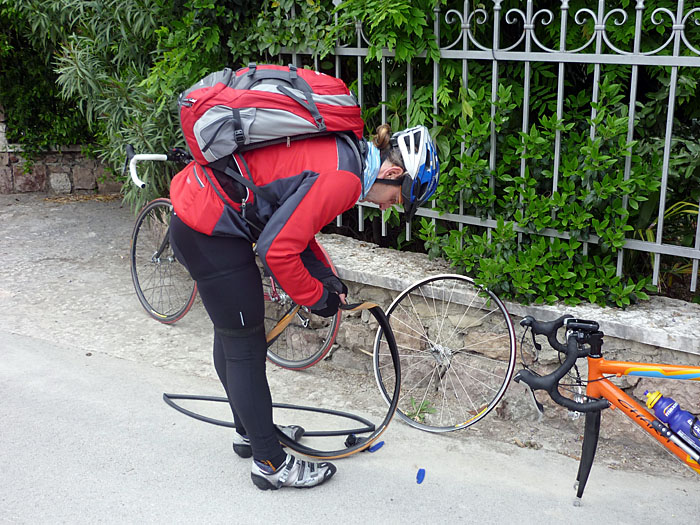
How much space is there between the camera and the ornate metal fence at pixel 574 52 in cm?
320

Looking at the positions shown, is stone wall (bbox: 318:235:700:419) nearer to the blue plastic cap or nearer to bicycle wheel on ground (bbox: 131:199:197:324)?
the blue plastic cap

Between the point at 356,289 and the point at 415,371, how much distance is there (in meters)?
0.56

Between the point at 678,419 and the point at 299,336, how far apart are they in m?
2.40

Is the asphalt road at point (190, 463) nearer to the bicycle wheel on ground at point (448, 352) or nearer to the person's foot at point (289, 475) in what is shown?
the person's foot at point (289, 475)

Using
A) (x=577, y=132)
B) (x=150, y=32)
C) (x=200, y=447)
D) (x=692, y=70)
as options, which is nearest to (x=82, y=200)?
(x=150, y=32)

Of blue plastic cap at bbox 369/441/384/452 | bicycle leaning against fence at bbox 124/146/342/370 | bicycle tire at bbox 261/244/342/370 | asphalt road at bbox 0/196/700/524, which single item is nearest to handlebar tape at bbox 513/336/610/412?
asphalt road at bbox 0/196/700/524

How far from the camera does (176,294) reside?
534cm

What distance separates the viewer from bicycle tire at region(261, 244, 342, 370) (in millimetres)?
4293

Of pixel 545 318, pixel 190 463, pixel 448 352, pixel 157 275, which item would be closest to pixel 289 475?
pixel 190 463

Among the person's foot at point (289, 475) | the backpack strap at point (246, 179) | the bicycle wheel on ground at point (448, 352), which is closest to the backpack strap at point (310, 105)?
the backpack strap at point (246, 179)

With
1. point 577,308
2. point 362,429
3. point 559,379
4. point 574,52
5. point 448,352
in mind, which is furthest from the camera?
point 448,352

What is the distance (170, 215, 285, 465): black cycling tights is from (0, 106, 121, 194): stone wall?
6.16m

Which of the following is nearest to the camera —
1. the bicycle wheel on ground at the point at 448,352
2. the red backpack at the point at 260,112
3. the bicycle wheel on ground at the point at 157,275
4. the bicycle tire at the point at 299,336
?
the red backpack at the point at 260,112

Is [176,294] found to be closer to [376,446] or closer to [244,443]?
[244,443]
